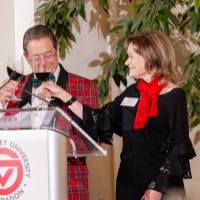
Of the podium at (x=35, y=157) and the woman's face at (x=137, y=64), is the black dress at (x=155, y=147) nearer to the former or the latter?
the woman's face at (x=137, y=64)

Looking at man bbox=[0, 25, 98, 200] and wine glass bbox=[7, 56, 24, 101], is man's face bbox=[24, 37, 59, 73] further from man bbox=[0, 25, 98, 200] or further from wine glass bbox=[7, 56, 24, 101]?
wine glass bbox=[7, 56, 24, 101]

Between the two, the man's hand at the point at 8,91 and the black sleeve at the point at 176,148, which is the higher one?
the man's hand at the point at 8,91

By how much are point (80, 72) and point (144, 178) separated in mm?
1405

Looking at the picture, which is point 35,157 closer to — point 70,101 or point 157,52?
point 70,101

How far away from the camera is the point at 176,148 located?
1.75m

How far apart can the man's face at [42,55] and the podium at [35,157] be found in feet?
2.20

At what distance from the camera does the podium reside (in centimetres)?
119

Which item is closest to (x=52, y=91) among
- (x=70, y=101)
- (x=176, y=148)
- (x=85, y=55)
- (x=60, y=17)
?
(x=70, y=101)

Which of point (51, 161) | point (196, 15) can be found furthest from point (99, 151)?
point (196, 15)

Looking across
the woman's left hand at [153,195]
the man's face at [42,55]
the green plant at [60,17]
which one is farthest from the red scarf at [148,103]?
the green plant at [60,17]

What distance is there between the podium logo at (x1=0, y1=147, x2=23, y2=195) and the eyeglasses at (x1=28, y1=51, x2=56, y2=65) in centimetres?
73

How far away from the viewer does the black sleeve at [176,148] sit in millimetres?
1740

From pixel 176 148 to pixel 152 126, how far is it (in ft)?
0.40

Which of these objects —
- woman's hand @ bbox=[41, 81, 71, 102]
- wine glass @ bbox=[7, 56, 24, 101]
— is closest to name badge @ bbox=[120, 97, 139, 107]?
woman's hand @ bbox=[41, 81, 71, 102]
